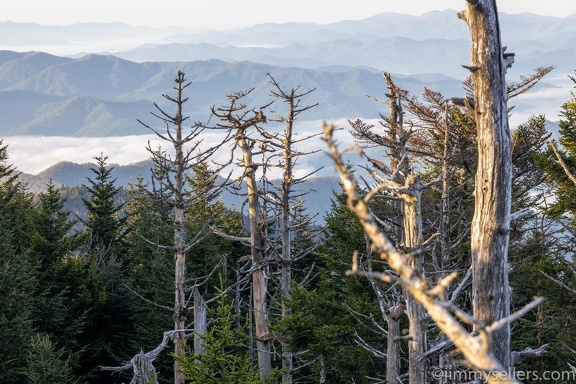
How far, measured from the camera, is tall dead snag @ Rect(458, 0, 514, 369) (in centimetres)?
590

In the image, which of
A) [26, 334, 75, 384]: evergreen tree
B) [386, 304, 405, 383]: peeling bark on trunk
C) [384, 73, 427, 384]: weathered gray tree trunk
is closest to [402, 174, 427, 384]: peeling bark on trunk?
[384, 73, 427, 384]: weathered gray tree trunk

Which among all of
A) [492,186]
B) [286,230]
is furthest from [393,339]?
[286,230]

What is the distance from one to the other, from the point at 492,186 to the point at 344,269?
11.2 m

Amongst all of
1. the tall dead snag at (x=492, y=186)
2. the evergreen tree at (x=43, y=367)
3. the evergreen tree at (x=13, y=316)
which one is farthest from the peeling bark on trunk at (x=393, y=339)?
the evergreen tree at (x=13, y=316)

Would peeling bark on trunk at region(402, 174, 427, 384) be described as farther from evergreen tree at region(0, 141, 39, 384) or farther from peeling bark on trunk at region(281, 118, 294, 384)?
evergreen tree at region(0, 141, 39, 384)

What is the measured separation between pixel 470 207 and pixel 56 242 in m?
19.1

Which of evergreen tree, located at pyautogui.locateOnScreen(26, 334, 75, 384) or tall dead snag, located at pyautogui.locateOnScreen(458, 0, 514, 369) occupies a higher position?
tall dead snag, located at pyautogui.locateOnScreen(458, 0, 514, 369)

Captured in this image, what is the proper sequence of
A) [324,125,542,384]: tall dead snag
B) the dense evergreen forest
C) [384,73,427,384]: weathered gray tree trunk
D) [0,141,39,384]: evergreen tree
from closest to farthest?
[324,125,542,384]: tall dead snag, [384,73,427,384]: weathered gray tree trunk, the dense evergreen forest, [0,141,39,384]: evergreen tree

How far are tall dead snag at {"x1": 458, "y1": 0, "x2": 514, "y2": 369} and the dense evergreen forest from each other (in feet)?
0.23

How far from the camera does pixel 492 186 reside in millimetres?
6016

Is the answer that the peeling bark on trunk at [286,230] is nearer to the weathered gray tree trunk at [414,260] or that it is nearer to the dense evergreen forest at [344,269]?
the dense evergreen forest at [344,269]

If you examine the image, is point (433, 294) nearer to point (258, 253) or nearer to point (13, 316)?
point (258, 253)

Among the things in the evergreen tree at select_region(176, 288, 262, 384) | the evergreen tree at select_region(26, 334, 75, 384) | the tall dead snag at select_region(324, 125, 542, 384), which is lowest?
the evergreen tree at select_region(26, 334, 75, 384)

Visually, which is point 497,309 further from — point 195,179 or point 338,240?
point 195,179
